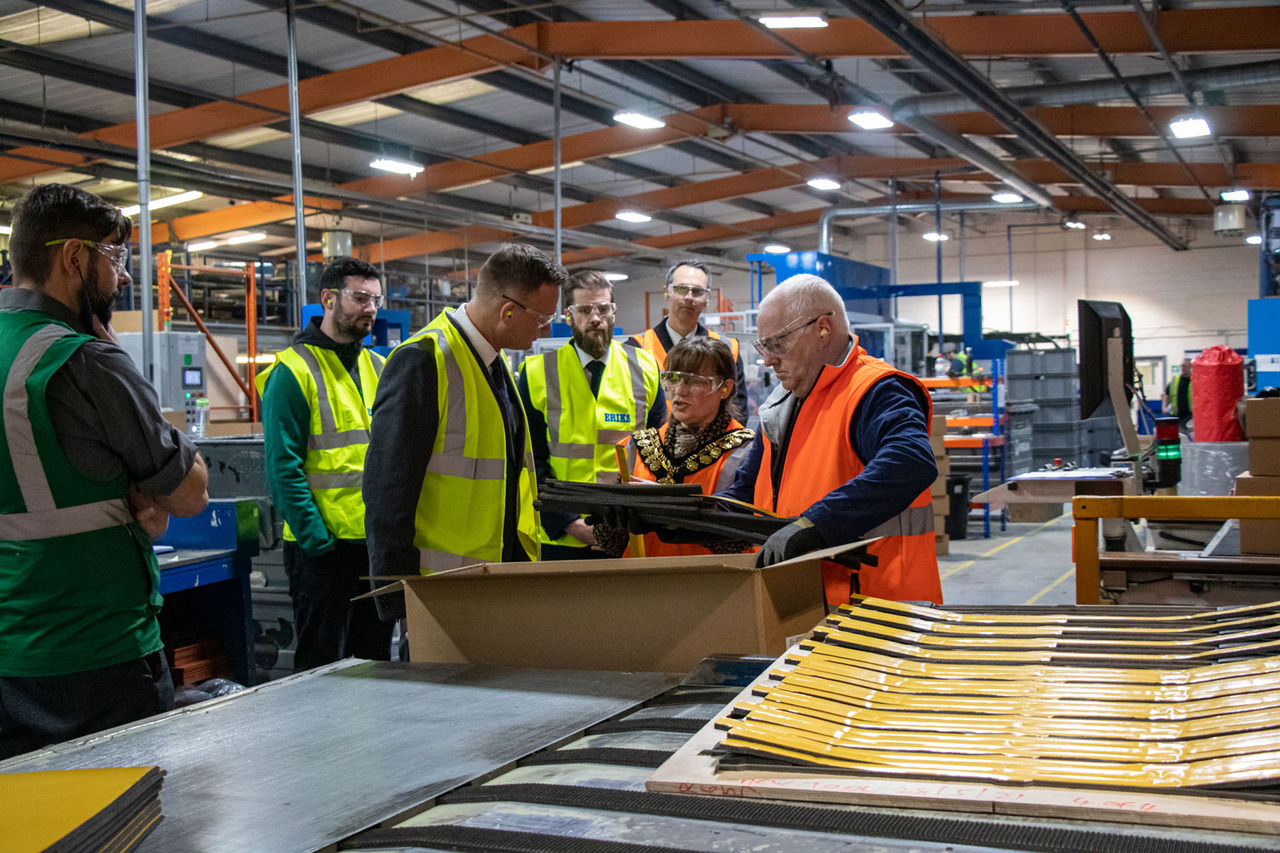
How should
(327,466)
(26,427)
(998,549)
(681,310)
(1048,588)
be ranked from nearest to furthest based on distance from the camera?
(26,427), (327,466), (681,310), (1048,588), (998,549)

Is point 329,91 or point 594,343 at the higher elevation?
point 329,91

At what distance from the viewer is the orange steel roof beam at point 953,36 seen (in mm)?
9461

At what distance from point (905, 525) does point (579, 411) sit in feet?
6.20

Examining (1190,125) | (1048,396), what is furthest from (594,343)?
(1048,396)

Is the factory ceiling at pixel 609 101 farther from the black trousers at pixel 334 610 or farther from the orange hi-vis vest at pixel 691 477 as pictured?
the black trousers at pixel 334 610

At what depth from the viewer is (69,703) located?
2.21 meters

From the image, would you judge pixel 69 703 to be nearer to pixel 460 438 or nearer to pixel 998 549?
pixel 460 438

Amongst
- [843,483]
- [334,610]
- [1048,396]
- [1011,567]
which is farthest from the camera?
[1048,396]

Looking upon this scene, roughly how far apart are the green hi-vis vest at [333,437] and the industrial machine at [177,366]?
338 cm

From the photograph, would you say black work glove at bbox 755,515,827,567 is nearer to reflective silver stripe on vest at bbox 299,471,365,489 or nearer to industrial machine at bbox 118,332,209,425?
reflective silver stripe on vest at bbox 299,471,365,489

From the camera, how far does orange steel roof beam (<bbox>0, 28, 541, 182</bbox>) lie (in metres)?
10.6

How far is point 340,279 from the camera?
411 cm

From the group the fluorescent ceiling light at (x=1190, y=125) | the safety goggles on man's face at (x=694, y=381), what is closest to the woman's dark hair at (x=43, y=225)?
the safety goggles on man's face at (x=694, y=381)

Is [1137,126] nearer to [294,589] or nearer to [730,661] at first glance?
[294,589]
